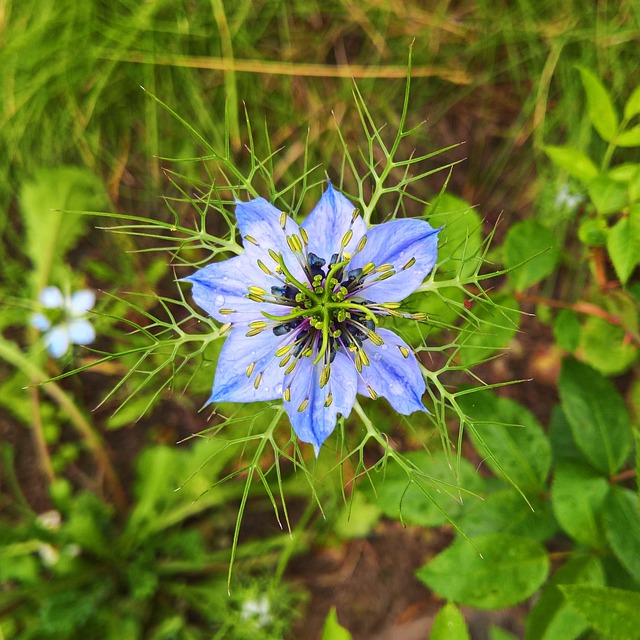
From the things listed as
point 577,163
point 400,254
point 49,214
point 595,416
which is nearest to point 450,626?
point 595,416

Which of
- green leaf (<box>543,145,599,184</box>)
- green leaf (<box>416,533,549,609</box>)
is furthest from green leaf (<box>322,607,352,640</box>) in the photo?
green leaf (<box>543,145,599,184</box>)

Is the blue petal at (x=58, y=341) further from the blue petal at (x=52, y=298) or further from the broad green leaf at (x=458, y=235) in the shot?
the broad green leaf at (x=458, y=235)

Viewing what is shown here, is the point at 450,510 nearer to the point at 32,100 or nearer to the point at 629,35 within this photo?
the point at 629,35

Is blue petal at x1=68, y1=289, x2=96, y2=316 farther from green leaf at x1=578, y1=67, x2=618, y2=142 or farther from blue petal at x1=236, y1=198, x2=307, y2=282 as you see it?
green leaf at x1=578, y1=67, x2=618, y2=142

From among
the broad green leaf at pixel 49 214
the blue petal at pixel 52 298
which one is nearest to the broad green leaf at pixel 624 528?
the blue petal at pixel 52 298

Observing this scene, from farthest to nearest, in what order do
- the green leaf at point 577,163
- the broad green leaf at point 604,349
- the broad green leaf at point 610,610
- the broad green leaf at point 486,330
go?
the broad green leaf at point 604,349 → the green leaf at point 577,163 → the broad green leaf at point 486,330 → the broad green leaf at point 610,610

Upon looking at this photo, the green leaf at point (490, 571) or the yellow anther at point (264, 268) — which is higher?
the yellow anther at point (264, 268)
